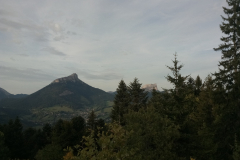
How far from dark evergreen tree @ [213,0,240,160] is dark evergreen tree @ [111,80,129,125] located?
74.4 ft

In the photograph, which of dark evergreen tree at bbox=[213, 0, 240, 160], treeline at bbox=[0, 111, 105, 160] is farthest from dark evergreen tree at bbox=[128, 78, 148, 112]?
dark evergreen tree at bbox=[213, 0, 240, 160]

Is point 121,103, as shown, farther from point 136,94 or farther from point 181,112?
point 181,112

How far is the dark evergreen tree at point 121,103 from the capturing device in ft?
133

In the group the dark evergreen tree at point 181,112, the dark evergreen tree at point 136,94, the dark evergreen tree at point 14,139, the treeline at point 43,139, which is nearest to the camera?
the dark evergreen tree at point 181,112

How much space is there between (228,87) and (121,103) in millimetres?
25138

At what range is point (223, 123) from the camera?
66.9ft

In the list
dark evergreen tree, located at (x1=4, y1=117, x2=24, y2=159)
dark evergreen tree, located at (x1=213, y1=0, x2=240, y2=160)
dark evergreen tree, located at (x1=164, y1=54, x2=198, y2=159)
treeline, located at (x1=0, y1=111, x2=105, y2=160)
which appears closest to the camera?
dark evergreen tree, located at (x1=164, y1=54, x2=198, y2=159)

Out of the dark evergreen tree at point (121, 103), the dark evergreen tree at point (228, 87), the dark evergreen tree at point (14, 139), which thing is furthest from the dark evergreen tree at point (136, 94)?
the dark evergreen tree at point (14, 139)

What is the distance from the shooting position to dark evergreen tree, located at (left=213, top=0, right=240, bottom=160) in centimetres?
1994

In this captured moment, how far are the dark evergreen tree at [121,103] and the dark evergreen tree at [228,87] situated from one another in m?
22.7

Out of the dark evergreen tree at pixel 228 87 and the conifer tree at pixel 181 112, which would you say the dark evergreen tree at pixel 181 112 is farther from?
the dark evergreen tree at pixel 228 87

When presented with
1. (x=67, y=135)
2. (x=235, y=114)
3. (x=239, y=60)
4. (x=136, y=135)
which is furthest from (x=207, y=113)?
(x=67, y=135)

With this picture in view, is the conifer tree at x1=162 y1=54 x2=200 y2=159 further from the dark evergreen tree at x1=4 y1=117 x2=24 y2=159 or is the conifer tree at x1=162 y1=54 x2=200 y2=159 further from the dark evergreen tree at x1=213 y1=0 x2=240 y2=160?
the dark evergreen tree at x1=4 y1=117 x2=24 y2=159

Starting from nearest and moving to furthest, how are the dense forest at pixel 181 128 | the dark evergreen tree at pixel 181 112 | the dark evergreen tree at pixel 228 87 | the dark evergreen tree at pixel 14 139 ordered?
the dense forest at pixel 181 128
the dark evergreen tree at pixel 181 112
the dark evergreen tree at pixel 228 87
the dark evergreen tree at pixel 14 139
